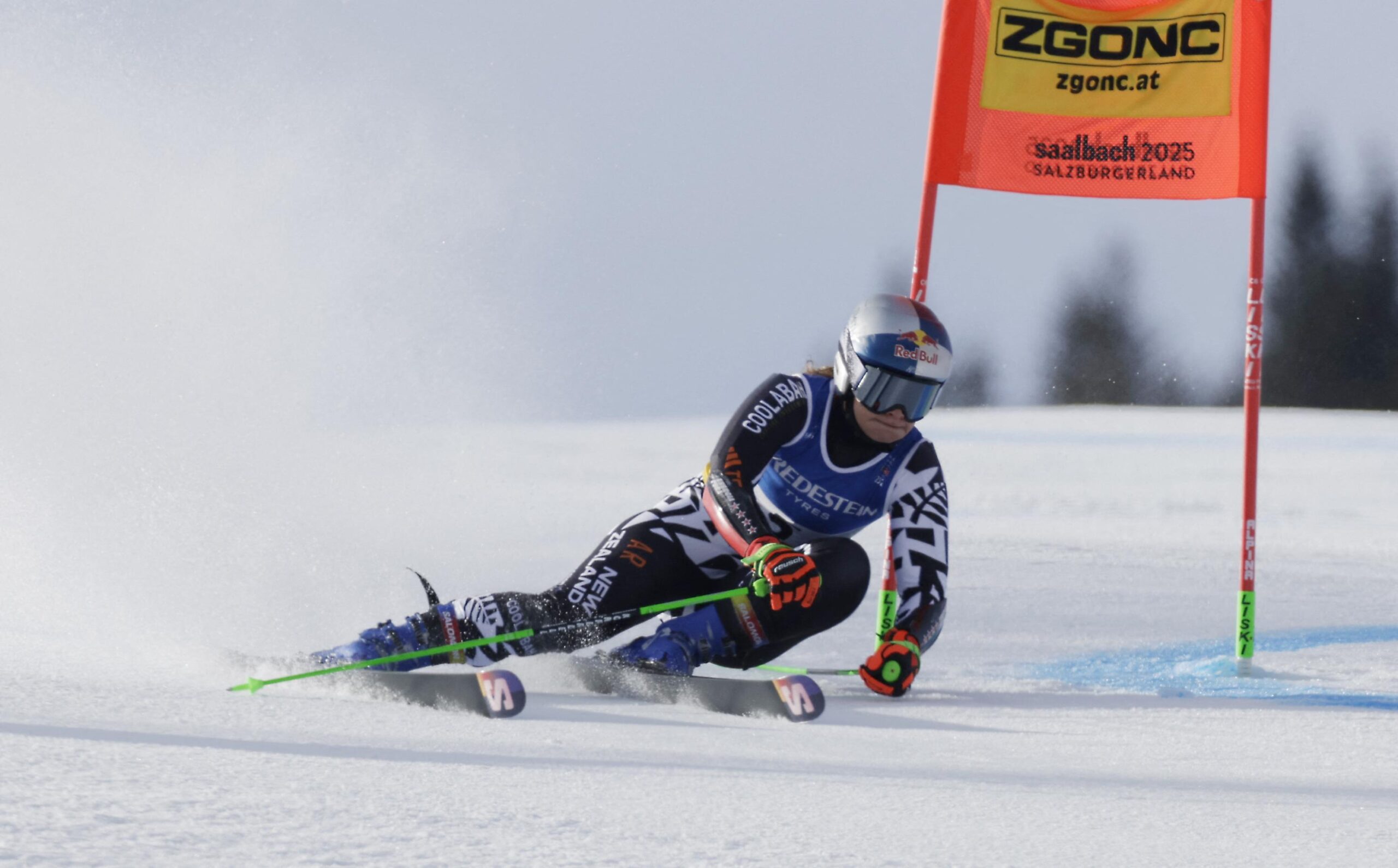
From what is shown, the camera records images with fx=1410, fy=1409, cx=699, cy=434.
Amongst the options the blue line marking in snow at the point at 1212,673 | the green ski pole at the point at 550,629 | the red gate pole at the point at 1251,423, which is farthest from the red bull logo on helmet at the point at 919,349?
the red gate pole at the point at 1251,423

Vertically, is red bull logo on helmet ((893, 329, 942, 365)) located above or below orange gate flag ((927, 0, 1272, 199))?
below

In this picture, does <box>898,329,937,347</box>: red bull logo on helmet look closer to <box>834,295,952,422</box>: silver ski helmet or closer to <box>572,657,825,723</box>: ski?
<box>834,295,952,422</box>: silver ski helmet

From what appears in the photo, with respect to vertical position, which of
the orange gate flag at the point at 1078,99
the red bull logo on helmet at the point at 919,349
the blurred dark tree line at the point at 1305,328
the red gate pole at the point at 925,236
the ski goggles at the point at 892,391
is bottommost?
the ski goggles at the point at 892,391

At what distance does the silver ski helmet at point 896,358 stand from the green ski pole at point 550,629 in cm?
64

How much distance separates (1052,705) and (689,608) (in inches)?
43.5

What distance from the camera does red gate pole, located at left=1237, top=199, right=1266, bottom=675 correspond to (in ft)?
16.6

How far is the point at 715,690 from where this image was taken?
3.52 meters

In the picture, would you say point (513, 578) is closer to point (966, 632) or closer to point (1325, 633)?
point (966, 632)

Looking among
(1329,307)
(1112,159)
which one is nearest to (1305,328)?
(1329,307)

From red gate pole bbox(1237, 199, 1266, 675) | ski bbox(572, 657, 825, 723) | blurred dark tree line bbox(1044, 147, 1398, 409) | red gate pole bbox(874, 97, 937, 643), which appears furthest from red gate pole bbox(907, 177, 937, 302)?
blurred dark tree line bbox(1044, 147, 1398, 409)

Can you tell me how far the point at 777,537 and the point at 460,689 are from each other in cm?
107

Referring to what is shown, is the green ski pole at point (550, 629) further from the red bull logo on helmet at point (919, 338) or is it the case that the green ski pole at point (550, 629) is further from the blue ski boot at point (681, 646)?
the red bull logo on helmet at point (919, 338)

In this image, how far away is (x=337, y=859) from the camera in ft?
5.68

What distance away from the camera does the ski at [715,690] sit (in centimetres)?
335
